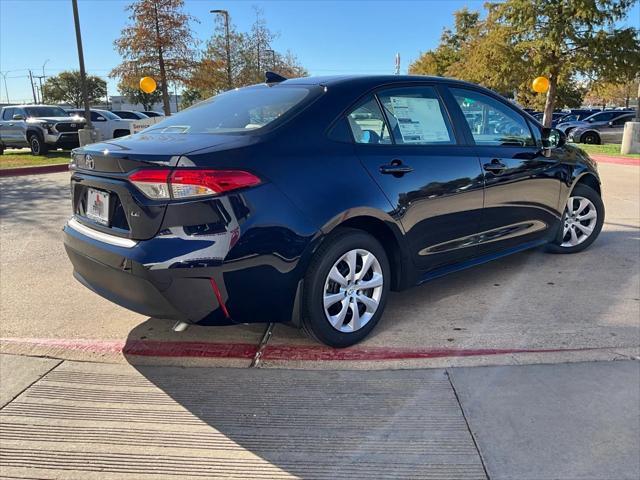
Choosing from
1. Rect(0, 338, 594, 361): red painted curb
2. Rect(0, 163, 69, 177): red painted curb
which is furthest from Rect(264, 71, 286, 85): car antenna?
Rect(0, 163, 69, 177): red painted curb

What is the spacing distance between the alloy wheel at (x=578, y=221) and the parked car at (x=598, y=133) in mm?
20996

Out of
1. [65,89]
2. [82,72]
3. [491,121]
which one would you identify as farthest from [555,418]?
[65,89]

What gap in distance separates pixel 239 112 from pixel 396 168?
1127 mm

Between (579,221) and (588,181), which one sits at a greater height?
(588,181)

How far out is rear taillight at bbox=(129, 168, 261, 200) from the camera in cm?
274

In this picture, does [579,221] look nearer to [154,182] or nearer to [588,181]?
[588,181]

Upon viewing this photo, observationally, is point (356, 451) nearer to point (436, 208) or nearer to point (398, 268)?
point (398, 268)

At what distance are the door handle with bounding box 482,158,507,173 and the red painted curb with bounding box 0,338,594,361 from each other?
4.89 feet

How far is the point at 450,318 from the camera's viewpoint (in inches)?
154

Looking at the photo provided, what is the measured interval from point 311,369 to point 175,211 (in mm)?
1281

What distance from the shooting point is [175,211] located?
2.75m

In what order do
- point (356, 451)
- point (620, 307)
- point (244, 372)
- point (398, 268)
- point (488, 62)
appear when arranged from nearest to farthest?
point (356, 451), point (244, 372), point (398, 268), point (620, 307), point (488, 62)

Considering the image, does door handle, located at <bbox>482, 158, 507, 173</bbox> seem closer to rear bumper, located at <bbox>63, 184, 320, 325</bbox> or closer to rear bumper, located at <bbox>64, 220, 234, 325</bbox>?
rear bumper, located at <bbox>63, 184, 320, 325</bbox>

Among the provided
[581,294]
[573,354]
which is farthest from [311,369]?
[581,294]
